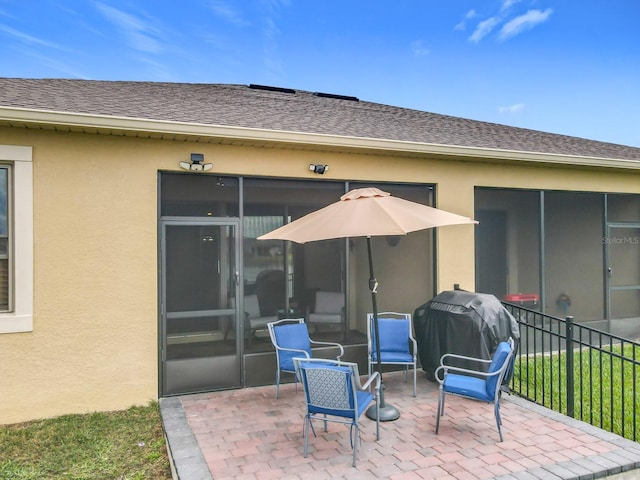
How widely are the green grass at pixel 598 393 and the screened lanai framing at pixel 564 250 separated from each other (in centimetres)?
140

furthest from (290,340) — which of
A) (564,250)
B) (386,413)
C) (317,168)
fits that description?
(564,250)

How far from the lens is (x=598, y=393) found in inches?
222

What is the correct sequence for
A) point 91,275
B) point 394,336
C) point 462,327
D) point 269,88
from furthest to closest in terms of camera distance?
point 269,88 < point 394,336 < point 462,327 < point 91,275

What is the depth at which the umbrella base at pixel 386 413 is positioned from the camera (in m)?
4.52

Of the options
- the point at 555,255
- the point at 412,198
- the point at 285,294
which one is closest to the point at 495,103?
the point at 555,255

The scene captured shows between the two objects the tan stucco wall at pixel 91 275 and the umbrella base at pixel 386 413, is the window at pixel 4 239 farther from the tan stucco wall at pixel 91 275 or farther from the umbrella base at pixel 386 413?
the umbrella base at pixel 386 413

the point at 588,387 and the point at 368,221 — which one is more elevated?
the point at 368,221

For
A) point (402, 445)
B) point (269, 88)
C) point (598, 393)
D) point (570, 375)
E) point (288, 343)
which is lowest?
point (598, 393)

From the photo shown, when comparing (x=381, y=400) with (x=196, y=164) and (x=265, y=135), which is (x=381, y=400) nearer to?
(x=265, y=135)

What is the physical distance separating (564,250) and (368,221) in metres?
5.85

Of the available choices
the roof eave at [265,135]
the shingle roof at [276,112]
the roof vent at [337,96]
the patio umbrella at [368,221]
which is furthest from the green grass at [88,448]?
the roof vent at [337,96]

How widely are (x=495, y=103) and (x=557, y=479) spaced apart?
2559cm

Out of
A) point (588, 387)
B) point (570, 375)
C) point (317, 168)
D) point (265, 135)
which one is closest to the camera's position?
point (570, 375)

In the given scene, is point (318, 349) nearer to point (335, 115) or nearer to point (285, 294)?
point (285, 294)
